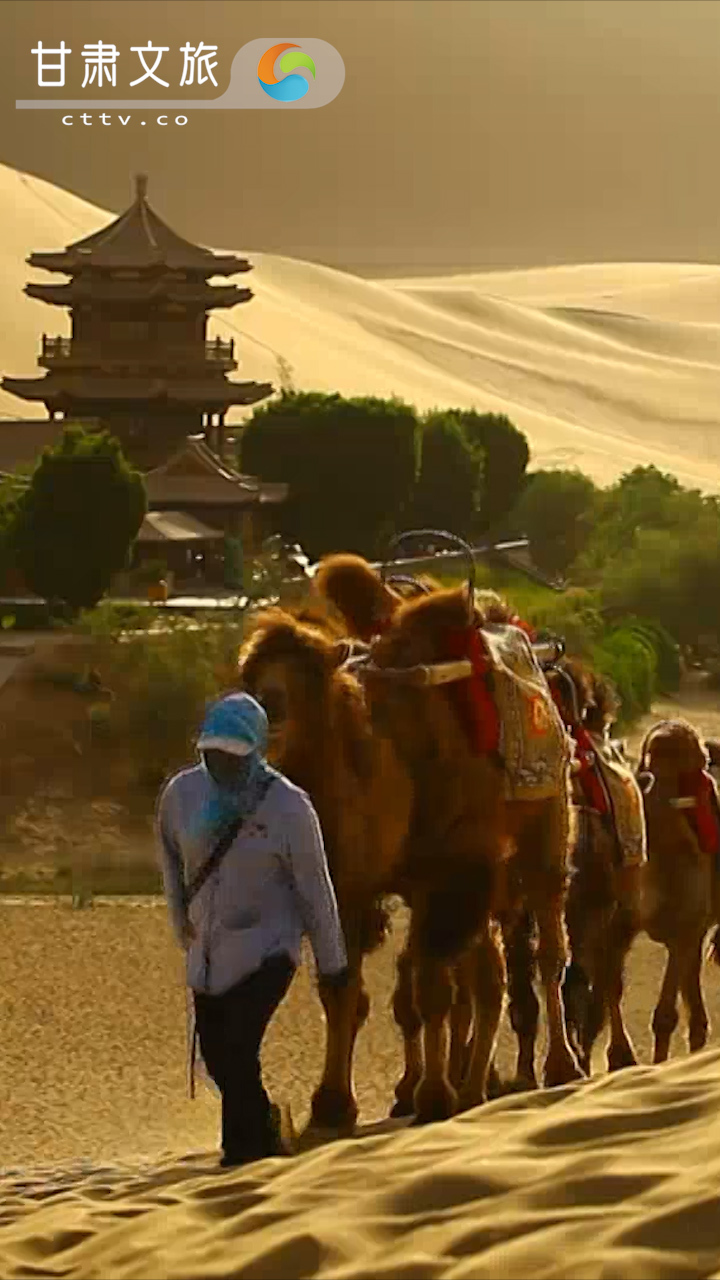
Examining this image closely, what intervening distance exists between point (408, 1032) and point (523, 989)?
3.06ft

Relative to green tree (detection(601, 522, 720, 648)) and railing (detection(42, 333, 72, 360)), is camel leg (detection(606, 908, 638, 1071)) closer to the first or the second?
green tree (detection(601, 522, 720, 648))

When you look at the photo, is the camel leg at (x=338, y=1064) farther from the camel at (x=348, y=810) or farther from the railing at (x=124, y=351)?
the railing at (x=124, y=351)

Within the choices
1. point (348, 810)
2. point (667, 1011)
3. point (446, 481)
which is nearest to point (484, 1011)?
point (348, 810)

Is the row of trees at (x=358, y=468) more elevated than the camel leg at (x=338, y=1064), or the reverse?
the camel leg at (x=338, y=1064)

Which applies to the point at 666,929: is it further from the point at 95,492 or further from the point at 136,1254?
the point at 95,492

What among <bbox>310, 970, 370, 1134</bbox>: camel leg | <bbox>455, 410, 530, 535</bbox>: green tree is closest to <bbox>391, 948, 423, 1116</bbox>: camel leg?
<bbox>310, 970, 370, 1134</bbox>: camel leg

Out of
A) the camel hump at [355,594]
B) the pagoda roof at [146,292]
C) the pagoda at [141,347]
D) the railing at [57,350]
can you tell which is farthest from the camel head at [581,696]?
the railing at [57,350]

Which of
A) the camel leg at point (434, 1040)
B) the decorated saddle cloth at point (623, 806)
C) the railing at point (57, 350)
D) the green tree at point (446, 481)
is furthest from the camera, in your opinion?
the railing at point (57, 350)

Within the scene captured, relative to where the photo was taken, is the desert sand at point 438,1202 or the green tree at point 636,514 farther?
the green tree at point 636,514

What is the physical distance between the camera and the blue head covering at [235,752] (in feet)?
20.5

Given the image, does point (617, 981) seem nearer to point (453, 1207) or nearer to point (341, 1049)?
point (341, 1049)

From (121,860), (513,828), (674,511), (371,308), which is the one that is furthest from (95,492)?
(371,308)

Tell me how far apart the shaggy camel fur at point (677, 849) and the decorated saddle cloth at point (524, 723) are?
1.83 metres

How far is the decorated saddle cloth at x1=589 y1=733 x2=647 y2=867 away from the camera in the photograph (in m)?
9.08
